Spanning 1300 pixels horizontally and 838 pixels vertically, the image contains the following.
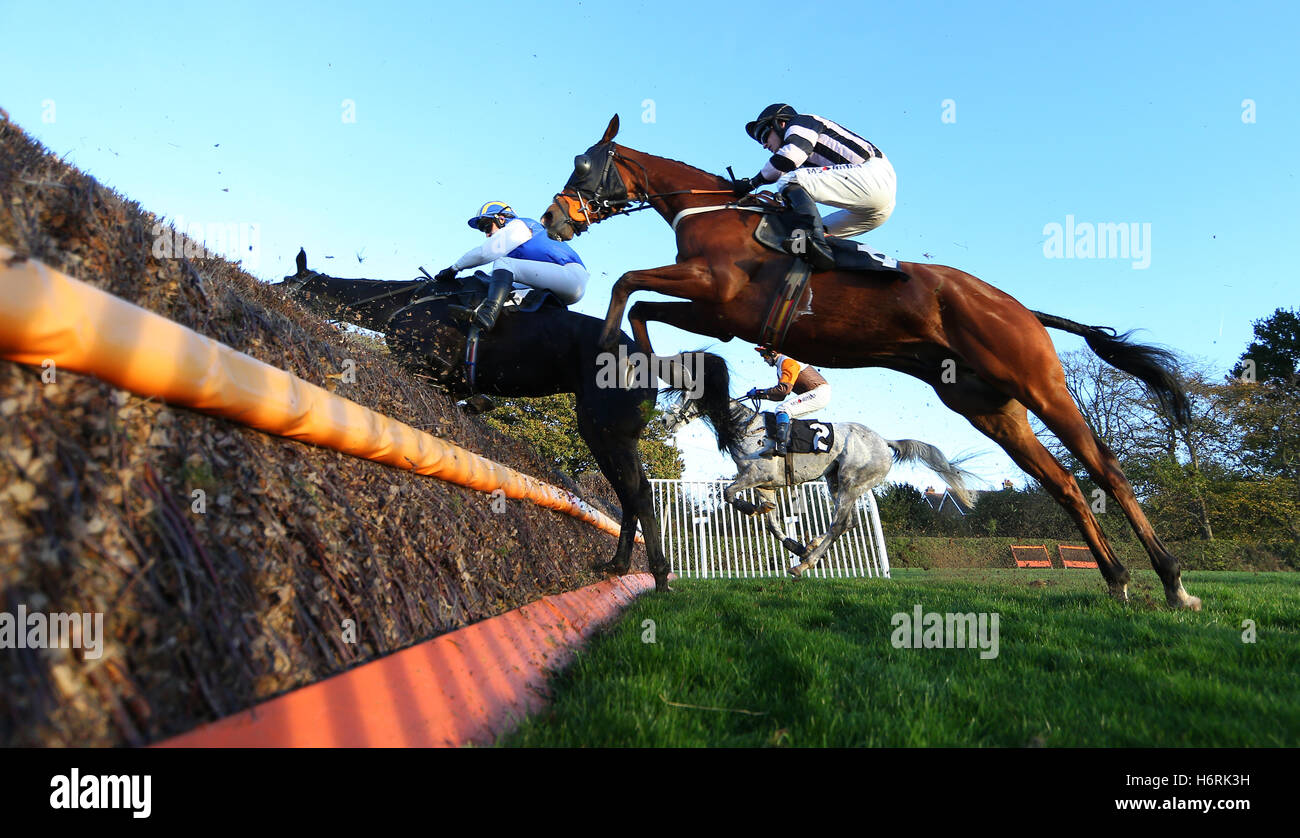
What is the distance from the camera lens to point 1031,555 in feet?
70.7

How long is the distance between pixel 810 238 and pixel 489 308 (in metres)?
2.40

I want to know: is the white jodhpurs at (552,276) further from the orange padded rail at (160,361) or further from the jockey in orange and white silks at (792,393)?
the jockey in orange and white silks at (792,393)

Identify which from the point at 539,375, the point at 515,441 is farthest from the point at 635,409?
the point at 515,441

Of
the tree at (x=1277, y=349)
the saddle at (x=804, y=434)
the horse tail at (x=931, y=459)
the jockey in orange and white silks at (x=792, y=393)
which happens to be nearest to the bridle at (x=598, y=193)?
the jockey in orange and white silks at (x=792, y=393)

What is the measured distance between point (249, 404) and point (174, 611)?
66cm

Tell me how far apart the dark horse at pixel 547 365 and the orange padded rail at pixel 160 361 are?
8.04 ft

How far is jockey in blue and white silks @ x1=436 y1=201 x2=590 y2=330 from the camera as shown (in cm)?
512

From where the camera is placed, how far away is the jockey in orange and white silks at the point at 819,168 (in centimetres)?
452

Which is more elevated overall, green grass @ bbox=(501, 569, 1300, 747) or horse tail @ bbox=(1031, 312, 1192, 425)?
horse tail @ bbox=(1031, 312, 1192, 425)

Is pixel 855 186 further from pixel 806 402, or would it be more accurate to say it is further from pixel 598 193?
pixel 806 402

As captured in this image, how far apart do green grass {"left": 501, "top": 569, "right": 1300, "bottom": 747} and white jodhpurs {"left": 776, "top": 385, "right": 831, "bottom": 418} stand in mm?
6746

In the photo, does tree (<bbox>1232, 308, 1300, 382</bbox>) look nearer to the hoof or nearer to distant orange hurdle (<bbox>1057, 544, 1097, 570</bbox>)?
distant orange hurdle (<bbox>1057, 544, 1097, 570</bbox>)

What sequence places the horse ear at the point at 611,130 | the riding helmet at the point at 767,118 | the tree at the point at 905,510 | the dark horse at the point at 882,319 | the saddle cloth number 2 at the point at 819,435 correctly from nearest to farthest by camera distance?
the dark horse at the point at 882,319, the riding helmet at the point at 767,118, the horse ear at the point at 611,130, the saddle cloth number 2 at the point at 819,435, the tree at the point at 905,510

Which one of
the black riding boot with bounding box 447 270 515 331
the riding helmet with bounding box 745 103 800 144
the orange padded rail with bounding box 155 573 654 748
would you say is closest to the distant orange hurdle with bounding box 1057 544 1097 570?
the riding helmet with bounding box 745 103 800 144
